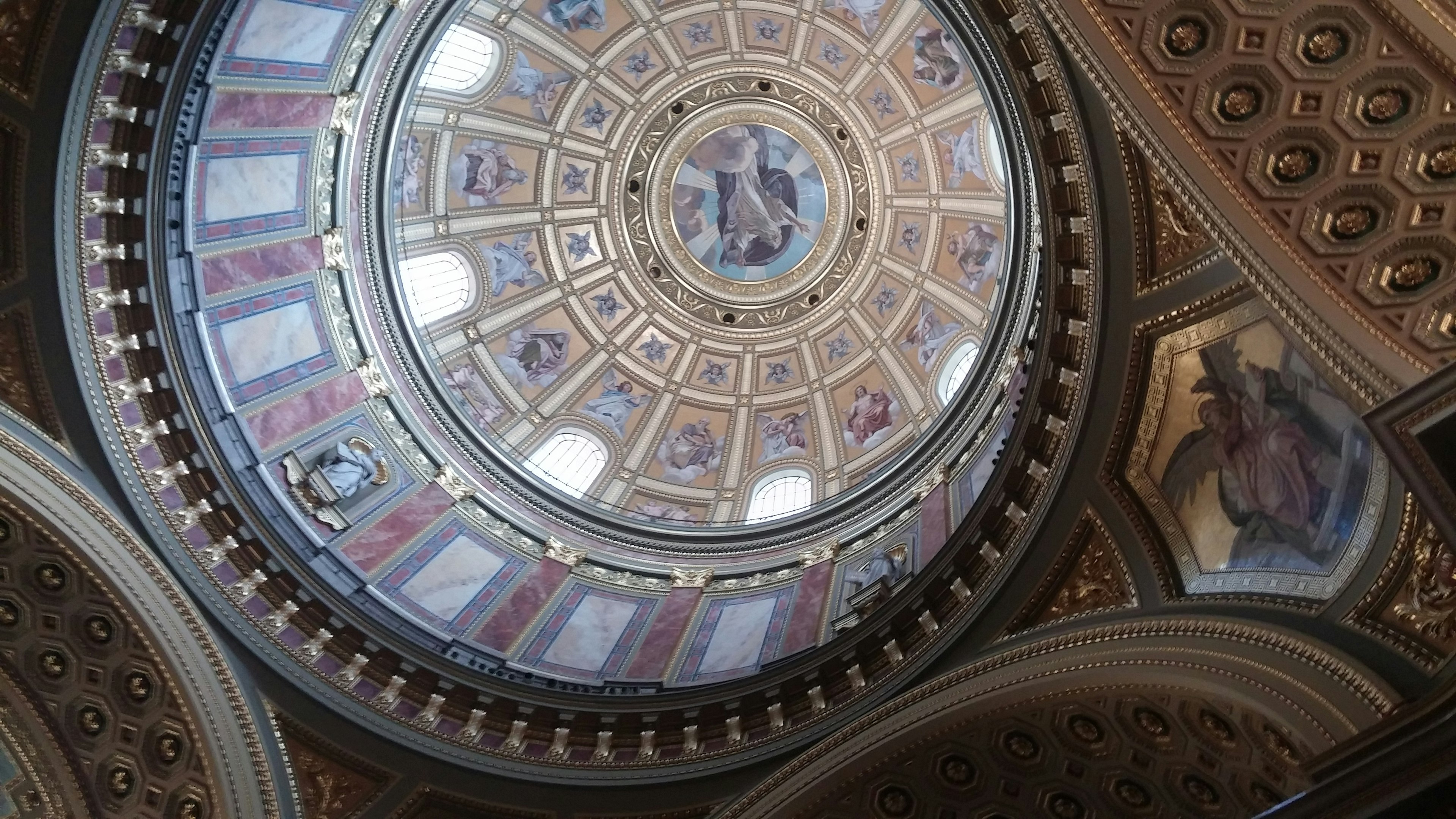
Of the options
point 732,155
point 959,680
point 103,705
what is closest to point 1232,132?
point 959,680

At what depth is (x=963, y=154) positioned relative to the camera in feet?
72.6

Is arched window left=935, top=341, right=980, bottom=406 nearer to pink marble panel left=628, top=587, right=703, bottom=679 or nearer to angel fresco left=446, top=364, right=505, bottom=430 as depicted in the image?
pink marble panel left=628, top=587, right=703, bottom=679

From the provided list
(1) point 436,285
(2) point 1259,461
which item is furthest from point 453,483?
(2) point 1259,461

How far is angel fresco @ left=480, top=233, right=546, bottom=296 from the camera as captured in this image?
24.0 meters

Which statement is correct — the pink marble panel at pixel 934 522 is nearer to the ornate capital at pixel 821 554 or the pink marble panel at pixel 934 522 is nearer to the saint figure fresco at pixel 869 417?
the ornate capital at pixel 821 554

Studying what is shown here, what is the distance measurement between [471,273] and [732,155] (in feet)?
29.2

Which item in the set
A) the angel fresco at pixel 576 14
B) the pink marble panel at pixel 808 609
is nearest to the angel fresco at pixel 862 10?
the angel fresco at pixel 576 14

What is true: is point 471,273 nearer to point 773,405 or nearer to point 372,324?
point 372,324

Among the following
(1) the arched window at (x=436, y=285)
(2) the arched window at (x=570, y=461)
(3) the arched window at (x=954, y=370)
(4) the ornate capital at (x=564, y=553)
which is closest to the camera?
(4) the ornate capital at (x=564, y=553)

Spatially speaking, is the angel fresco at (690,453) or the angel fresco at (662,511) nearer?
the angel fresco at (662,511)

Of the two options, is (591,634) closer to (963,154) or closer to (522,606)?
(522,606)

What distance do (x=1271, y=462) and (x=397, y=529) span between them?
14.7m

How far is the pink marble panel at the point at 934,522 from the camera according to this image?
1452 cm

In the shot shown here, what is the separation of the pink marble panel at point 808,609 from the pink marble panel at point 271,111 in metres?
13.0
